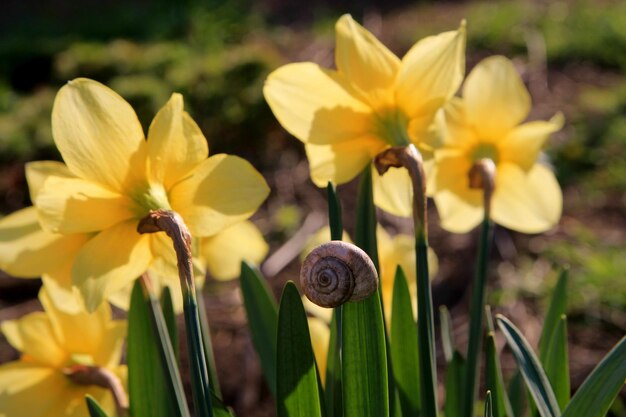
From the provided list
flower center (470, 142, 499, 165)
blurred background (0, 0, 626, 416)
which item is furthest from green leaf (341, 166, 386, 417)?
blurred background (0, 0, 626, 416)

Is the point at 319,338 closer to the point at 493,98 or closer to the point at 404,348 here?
the point at 404,348

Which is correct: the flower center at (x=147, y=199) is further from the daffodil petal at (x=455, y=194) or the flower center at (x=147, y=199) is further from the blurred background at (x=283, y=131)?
the blurred background at (x=283, y=131)

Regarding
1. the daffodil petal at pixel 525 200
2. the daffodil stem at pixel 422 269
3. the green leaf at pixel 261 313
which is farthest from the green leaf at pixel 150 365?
the daffodil petal at pixel 525 200

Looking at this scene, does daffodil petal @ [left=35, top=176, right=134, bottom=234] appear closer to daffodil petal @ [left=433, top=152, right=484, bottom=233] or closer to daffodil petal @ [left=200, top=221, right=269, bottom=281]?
daffodil petal @ [left=200, top=221, right=269, bottom=281]

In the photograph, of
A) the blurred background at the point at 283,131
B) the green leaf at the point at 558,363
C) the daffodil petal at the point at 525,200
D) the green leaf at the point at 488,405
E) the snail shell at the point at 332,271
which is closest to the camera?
the snail shell at the point at 332,271

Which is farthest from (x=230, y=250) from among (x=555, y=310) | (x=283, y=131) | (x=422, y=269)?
(x=283, y=131)

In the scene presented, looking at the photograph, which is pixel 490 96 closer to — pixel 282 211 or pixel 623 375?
pixel 623 375
